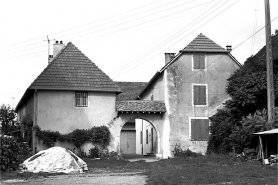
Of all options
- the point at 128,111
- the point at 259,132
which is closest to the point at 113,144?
the point at 128,111

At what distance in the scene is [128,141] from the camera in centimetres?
5038

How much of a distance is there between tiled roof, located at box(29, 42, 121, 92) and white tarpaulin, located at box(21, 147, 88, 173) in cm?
1008

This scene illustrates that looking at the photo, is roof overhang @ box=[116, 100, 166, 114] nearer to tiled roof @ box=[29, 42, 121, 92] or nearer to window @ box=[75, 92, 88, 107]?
tiled roof @ box=[29, 42, 121, 92]

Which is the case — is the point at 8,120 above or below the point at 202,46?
below

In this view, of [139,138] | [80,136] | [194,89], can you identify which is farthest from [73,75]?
[139,138]

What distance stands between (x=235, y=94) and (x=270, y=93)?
18.6ft

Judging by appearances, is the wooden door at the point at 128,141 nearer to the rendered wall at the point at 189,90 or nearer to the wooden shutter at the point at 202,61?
the rendered wall at the point at 189,90

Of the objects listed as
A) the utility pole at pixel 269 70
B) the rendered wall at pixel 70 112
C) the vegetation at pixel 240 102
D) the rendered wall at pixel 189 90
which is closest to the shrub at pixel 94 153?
the rendered wall at pixel 70 112

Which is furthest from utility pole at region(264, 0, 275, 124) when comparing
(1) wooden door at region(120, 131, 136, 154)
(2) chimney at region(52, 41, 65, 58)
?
(1) wooden door at region(120, 131, 136, 154)

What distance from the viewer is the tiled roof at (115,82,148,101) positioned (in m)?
49.5

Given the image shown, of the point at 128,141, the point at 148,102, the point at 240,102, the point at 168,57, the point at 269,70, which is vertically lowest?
the point at 128,141

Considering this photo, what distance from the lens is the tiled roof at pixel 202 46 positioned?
33.5 m

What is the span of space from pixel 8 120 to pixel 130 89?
1806cm

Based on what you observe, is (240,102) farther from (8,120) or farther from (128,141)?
(128,141)
